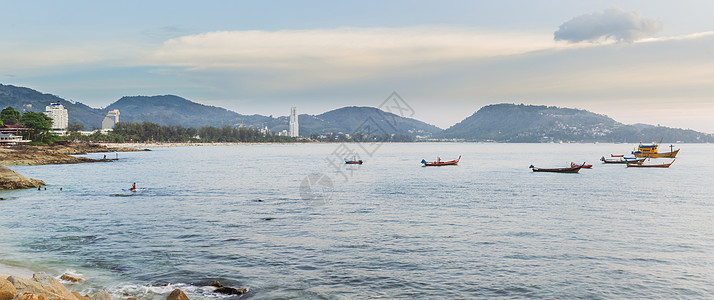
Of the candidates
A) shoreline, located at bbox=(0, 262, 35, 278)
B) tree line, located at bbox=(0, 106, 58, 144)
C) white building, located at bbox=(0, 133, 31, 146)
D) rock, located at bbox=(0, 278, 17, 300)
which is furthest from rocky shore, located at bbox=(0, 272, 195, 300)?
tree line, located at bbox=(0, 106, 58, 144)

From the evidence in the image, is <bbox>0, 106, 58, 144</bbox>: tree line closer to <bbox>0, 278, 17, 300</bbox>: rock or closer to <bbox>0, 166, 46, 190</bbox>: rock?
<bbox>0, 166, 46, 190</bbox>: rock

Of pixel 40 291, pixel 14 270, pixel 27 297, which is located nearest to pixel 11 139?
pixel 14 270

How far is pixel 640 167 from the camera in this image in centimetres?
9681

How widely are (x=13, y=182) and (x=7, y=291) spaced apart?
44.5m

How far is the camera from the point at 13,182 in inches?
1816

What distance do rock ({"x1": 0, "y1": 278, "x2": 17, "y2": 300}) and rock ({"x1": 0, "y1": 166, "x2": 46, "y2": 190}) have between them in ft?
143

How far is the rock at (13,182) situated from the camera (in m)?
45.4

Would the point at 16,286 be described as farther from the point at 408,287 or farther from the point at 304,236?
the point at 304,236

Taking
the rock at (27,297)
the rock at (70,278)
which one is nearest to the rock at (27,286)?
the rock at (27,297)

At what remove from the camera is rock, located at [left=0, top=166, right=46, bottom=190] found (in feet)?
149

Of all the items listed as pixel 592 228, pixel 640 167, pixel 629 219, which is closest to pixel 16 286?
pixel 592 228

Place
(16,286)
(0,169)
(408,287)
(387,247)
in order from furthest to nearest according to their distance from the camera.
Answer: (0,169)
(387,247)
(408,287)
(16,286)

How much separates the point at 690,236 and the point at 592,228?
482cm

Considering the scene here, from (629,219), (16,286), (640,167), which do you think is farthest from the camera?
(640,167)
